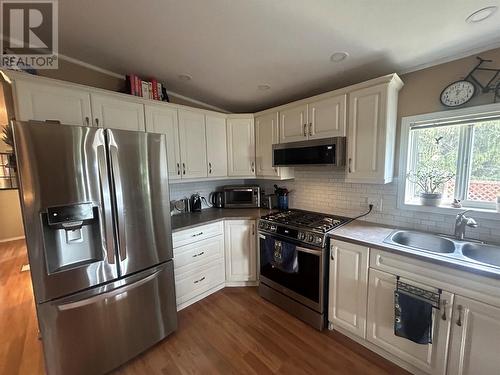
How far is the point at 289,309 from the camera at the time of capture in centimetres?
220

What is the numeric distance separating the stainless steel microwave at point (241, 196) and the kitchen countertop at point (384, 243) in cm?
127

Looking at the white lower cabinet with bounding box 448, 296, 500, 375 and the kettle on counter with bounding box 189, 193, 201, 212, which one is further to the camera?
the kettle on counter with bounding box 189, 193, 201, 212

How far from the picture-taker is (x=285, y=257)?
2.14 metres

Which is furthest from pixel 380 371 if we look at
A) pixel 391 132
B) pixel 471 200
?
pixel 391 132

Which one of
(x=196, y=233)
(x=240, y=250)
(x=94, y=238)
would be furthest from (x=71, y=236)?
(x=240, y=250)

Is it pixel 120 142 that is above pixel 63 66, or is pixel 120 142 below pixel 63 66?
below

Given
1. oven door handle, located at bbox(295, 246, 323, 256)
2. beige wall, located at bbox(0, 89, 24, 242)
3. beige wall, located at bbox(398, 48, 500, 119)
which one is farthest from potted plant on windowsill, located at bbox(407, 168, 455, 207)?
beige wall, located at bbox(0, 89, 24, 242)

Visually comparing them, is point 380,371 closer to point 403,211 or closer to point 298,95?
point 403,211

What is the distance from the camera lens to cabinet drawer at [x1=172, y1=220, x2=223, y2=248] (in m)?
2.20

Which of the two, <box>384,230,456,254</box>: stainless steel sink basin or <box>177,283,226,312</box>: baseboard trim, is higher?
<box>384,230,456,254</box>: stainless steel sink basin

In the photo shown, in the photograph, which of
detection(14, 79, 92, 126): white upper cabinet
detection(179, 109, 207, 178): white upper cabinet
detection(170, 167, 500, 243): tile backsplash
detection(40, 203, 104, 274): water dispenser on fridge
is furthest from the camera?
detection(179, 109, 207, 178): white upper cabinet

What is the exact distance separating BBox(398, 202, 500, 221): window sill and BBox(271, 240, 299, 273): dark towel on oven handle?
112 centimetres

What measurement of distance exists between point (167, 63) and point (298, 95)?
4.97 feet

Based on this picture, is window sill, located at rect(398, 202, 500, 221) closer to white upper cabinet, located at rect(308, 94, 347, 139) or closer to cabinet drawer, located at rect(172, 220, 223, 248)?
white upper cabinet, located at rect(308, 94, 347, 139)
